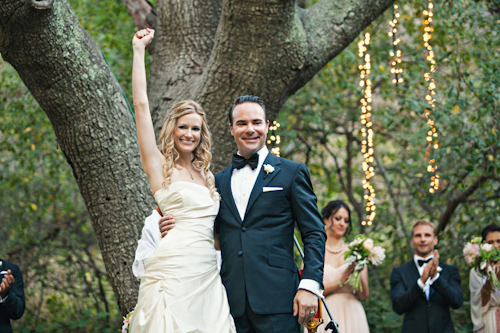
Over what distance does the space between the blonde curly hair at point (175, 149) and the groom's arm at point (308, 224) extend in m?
0.47

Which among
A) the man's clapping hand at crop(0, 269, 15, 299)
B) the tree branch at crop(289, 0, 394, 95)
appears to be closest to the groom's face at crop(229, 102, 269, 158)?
the tree branch at crop(289, 0, 394, 95)

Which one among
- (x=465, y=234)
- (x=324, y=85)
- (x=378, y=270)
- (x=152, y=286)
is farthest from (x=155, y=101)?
(x=378, y=270)

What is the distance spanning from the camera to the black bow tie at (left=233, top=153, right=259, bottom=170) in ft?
8.42

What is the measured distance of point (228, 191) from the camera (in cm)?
257

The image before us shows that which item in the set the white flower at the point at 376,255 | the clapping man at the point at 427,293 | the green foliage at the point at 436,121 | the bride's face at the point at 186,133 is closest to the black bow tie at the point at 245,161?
the bride's face at the point at 186,133

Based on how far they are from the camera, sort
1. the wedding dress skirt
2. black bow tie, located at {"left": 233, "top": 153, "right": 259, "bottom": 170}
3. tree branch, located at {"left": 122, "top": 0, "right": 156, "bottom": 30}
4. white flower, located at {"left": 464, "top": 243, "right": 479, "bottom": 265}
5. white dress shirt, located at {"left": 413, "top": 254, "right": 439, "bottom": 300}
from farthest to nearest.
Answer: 1. tree branch, located at {"left": 122, "top": 0, "right": 156, "bottom": 30}
2. white flower, located at {"left": 464, "top": 243, "right": 479, "bottom": 265}
3. white dress shirt, located at {"left": 413, "top": 254, "right": 439, "bottom": 300}
4. black bow tie, located at {"left": 233, "top": 153, "right": 259, "bottom": 170}
5. the wedding dress skirt

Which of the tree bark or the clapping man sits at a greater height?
the tree bark

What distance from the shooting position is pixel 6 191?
23.4ft

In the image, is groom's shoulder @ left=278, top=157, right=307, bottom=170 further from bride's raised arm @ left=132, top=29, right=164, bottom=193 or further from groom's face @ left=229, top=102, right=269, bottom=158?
bride's raised arm @ left=132, top=29, right=164, bottom=193

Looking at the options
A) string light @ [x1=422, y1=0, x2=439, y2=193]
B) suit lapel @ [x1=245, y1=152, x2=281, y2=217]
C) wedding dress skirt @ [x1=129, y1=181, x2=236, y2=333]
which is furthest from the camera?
string light @ [x1=422, y1=0, x2=439, y2=193]

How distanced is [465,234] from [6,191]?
6.37 metres

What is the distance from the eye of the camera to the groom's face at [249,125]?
2.52 metres

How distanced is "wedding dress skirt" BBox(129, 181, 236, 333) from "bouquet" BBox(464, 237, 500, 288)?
2.39m

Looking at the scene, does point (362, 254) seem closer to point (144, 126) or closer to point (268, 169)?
point (268, 169)
